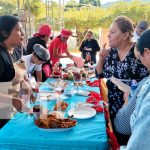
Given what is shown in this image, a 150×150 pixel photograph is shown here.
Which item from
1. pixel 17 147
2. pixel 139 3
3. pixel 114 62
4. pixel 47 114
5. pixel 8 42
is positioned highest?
pixel 139 3

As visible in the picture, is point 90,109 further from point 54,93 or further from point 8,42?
point 8,42

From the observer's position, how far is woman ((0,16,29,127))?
1820 mm

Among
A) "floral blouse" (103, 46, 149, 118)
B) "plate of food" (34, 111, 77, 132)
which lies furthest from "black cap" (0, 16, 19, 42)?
"floral blouse" (103, 46, 149, 118)

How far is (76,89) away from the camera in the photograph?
2.62 metres

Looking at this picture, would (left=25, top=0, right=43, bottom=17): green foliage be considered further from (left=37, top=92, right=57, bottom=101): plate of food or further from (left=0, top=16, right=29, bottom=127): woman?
(left=0, top=16, right=29, bottom=127): woman

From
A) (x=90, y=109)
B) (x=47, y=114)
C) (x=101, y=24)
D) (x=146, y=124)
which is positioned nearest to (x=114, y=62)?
(x=90, y=109)

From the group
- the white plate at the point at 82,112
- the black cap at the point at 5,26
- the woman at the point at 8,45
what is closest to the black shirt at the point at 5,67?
the woman at the point at 8,45

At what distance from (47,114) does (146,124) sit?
105cm

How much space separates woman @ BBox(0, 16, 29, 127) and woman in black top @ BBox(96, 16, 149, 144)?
827mm

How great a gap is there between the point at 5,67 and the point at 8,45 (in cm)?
22

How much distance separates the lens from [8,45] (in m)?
→ 1.96

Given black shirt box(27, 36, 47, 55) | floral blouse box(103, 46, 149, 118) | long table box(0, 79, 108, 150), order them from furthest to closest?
black shirt box(27, 36, 47, 55), floral blouse box(103, 46, 149, 118), long table box(0, 79, 108, 150)

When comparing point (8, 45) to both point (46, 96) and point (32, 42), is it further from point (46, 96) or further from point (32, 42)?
point (32, 42)

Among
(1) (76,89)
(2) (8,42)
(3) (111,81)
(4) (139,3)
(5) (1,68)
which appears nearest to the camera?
(5) (1,68)
